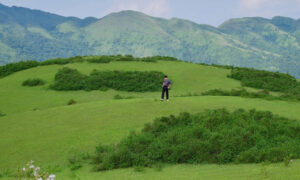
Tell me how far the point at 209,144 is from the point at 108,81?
75.8ft

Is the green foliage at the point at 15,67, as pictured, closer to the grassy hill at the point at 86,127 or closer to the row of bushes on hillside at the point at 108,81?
the row of bushes on hillside at the point at 108,81

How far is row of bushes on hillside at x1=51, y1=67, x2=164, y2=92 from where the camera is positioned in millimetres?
33531

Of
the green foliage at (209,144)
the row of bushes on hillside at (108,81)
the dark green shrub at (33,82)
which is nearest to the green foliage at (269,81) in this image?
the row of bushes on hillside at (108,81)

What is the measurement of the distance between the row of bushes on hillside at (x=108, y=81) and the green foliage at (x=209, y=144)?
1920cm

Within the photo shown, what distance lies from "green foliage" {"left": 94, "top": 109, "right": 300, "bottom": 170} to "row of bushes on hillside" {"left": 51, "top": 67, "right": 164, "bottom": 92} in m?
19.2

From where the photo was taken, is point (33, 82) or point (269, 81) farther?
point (269, 81)

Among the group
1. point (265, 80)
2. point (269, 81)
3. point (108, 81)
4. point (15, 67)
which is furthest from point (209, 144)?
point (15, 67)

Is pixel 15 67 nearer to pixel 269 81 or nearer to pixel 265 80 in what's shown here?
pixel 265 80

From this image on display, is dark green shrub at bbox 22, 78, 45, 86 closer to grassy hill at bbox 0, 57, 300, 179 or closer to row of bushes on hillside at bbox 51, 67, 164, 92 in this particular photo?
grassy hill at bbox 0, 57, 300, 179

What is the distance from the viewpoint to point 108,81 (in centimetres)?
3459

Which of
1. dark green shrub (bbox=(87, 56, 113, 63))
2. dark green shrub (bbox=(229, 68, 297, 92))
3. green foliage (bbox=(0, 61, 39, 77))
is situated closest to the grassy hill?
green foliage (bbox=(0, 61, 39, 77))

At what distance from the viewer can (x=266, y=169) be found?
9867mm

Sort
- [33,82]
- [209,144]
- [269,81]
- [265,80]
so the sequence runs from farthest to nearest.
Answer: [265,80] → [269,81] → [33,82] → [209,144]

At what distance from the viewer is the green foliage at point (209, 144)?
Result: 1217cm
